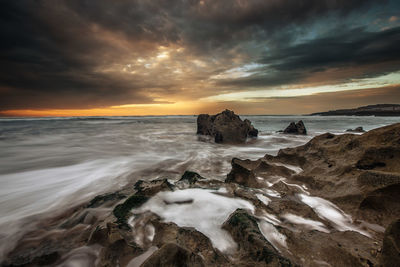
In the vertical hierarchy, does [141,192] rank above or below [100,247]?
above

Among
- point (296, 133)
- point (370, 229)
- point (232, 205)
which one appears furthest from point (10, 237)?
point (296, 133)

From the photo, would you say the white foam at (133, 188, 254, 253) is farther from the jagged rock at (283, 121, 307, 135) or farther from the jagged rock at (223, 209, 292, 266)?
the jagged rock at (283, 121, 307, 135)

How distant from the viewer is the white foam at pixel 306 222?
239 centimetres

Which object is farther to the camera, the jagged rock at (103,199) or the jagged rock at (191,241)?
the jagged rock at (103,199)

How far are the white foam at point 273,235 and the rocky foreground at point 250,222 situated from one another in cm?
1

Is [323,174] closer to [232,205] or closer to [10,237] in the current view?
[232,205]

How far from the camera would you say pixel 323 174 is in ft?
12.5

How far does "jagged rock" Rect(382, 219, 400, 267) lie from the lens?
1267 mm

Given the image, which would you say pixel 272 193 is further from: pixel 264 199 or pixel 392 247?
pixel 392 247

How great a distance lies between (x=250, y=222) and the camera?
6.54ft

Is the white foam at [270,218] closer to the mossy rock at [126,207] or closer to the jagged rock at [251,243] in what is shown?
the jagged rock at [251,243]

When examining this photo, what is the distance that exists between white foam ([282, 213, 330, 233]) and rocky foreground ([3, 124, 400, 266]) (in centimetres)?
1

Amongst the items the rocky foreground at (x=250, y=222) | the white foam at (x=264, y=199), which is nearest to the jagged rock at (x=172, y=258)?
the rocky foreground at (x=250, y=222)

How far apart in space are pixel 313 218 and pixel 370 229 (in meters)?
0.64
